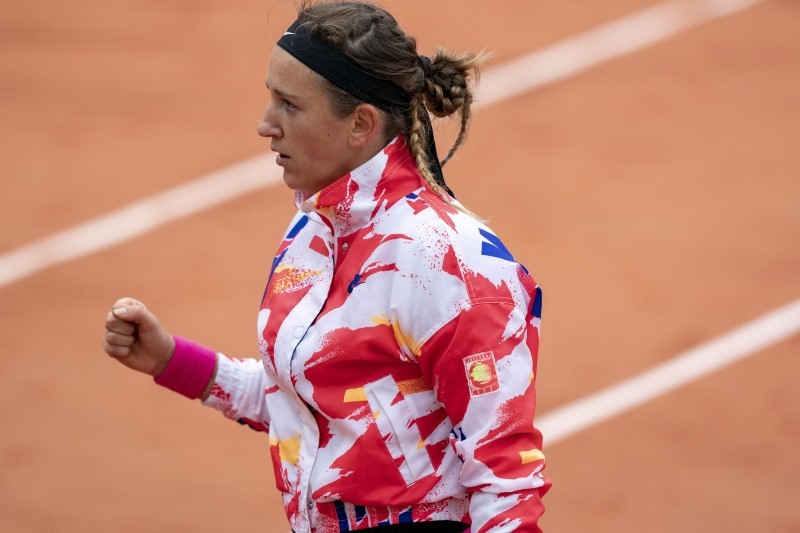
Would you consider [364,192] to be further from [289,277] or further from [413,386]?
[413,386]

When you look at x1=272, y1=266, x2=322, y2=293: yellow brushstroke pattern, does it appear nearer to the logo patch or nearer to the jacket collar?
the jacket collar

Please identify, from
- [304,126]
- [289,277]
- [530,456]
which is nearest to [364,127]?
[304,126]

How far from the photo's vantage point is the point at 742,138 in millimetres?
9297

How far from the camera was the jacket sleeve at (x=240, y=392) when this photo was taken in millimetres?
3686

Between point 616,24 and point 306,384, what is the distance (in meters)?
8.04

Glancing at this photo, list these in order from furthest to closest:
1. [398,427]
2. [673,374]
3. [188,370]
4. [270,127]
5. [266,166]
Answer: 1. [266,166]
2. [673,374]
3. [188,370]
4. [270,127]
5. [398,427]

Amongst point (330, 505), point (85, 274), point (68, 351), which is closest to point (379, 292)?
point (330, 505)

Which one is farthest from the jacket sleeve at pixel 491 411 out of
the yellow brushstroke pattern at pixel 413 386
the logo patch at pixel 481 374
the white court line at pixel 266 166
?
the white court line at pixel 266 166

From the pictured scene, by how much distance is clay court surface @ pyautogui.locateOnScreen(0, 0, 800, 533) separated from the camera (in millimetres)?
6301

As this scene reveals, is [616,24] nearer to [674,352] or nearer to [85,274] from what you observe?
[674,352]

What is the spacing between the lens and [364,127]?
3.14 meters

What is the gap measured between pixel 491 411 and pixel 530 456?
A: 14 centimetres

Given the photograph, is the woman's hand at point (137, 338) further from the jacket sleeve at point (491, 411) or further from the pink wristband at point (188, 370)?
the jacket sleeve at point (491, 411)

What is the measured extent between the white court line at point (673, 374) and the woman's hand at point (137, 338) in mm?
3226
